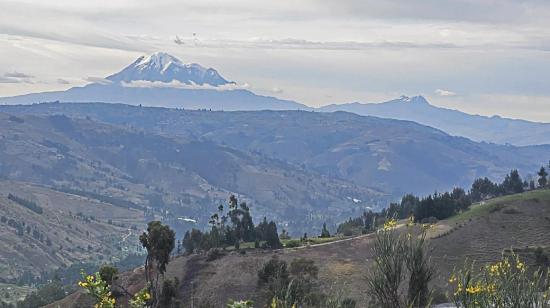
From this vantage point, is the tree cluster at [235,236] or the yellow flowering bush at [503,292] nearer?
the yellow flowering bush at [503,292]

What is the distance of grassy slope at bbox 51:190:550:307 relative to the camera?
364ft

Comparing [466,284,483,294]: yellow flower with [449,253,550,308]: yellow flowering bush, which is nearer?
[449,253,550,308]: yellow flowering bush

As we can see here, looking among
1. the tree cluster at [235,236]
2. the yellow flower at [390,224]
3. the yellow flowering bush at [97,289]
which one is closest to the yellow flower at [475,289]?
the yellow flower at [390,224]

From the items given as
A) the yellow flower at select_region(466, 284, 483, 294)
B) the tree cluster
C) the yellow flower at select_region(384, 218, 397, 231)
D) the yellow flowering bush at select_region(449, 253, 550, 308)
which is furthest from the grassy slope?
the yellow flower at select_region(466, 284, 483, 294)

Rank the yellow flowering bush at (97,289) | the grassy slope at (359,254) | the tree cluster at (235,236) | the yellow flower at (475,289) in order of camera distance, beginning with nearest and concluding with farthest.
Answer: the yellow flowering bush at (97,289) → the yellow flower at (475,289) → the grassy slope at (359,254) → the tree cluster at (235,236)

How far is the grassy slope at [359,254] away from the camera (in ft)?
364

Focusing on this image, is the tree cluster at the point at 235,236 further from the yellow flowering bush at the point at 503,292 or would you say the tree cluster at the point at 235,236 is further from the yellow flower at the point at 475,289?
the yellow flower at the point at 475,289

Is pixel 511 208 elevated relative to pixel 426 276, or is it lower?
lower

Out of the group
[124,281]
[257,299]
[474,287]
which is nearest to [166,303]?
[257,299]

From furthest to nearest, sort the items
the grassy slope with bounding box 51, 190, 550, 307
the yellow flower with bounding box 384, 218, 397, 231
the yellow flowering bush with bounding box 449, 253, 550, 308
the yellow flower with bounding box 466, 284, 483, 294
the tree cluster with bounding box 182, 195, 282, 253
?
the tree cluster with bounding box 182, 195, 282, 253, the grassy slope with bounding box 51, 190, 550, 307, the yellow flower with bounding box 384, 218, 397, 231, the yellow flower with bounding box 466, 284, 483, 294, the yellow flowering bush with bounding box 449, 253, 550, 308

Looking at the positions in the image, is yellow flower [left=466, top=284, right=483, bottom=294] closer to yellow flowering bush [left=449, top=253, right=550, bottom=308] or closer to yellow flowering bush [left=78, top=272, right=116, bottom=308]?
yellow flowering bush [left=449, top=253, right=550, bottom=308]

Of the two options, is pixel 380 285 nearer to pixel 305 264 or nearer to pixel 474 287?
pixel 474 287

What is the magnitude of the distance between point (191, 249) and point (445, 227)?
5254 cm

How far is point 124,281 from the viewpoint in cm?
11656
